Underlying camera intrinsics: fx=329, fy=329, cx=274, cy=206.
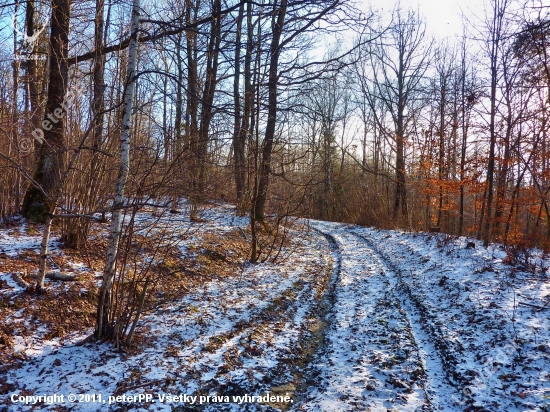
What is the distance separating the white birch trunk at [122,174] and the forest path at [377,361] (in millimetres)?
2399

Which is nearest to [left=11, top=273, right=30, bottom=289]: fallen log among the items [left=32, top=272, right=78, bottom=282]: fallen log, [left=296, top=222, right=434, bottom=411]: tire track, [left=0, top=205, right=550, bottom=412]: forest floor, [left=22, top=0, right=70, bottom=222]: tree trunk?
[left=0, top=205, right=550, bottom=412]: forest floor

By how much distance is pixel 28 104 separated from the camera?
9359 mm

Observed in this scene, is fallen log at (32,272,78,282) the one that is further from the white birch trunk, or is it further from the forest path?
the forest path

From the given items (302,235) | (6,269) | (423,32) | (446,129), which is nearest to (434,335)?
(6,269)

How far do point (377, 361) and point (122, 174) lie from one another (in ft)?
12.1

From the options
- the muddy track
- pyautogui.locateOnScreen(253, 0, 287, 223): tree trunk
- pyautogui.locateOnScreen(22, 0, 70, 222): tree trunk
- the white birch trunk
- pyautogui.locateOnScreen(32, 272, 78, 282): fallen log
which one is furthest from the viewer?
pyautogui.locateOnScreen(253, 0, 287, 223): tree trunk

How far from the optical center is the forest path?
323 centimetres

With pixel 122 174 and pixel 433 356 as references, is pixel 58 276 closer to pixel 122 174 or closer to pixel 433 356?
pixel 122 174

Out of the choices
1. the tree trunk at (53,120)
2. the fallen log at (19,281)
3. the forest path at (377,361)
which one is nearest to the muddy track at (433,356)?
the forest path at (377,361)

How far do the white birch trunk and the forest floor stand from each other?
295mm

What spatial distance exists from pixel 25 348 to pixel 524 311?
20.8ft

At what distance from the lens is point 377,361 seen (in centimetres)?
393

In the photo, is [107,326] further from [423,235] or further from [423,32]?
[423,32]

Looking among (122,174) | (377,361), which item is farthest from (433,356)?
(122,174)
